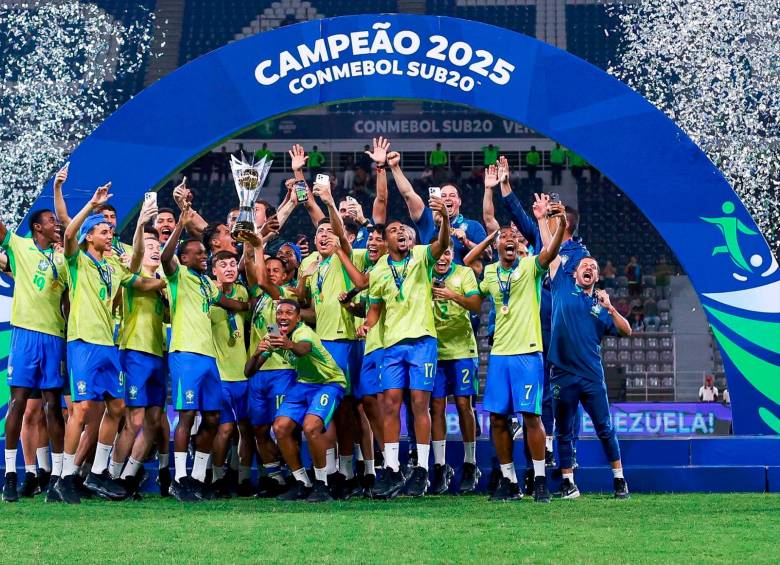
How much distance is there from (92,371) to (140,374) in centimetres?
48

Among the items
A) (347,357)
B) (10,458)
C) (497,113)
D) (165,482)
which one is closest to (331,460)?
(347,357)

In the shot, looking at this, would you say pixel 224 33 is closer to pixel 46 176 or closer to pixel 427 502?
pixel 46 176

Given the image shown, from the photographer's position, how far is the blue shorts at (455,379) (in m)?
9.80

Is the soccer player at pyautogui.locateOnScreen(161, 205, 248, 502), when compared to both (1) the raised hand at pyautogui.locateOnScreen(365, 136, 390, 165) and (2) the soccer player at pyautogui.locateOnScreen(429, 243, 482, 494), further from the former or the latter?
(2) the soccer player at pyautogui.locateOnScreen(429, 243, 482, 494)

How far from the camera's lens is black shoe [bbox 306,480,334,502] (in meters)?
9.02

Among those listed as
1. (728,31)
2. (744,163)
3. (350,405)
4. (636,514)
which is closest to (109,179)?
(350,405)

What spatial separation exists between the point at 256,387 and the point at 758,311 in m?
4.54

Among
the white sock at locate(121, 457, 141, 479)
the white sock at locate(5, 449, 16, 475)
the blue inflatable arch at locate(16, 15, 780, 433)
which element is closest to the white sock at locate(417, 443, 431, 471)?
the white sock at locate(121, 457, 141, 479)

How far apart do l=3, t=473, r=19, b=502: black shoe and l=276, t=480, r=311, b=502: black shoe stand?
1.92 metres

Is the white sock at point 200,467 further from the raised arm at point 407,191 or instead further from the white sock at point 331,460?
the raised arm at point 407,191

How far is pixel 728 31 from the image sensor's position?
30.2 meters

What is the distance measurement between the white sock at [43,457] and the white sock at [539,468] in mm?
3767

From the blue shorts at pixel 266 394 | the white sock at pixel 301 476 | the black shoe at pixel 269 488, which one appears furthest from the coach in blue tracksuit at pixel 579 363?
the black shoe at pixel 269 488

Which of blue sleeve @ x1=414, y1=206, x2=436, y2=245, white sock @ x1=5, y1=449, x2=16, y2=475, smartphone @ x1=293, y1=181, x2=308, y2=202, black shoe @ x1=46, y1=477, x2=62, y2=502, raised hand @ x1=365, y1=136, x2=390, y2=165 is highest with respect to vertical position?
raised hand @ x1=365, y1=136, x2=390, y2=165
